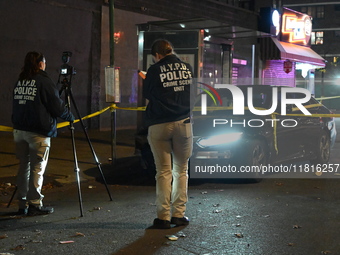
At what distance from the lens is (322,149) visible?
11258 millimetres

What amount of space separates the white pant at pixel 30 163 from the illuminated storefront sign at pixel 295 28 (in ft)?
74.0

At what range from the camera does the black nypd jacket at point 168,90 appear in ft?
20.3

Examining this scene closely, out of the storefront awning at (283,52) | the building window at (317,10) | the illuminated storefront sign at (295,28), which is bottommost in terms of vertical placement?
the storefront awning at (283,52)

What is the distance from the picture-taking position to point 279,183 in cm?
932

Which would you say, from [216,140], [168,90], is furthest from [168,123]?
[216,140]

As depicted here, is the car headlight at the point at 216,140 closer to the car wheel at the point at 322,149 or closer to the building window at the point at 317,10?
the car wheel at the point at 322,149

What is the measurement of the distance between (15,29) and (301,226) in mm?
10918

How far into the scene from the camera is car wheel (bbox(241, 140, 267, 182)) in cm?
908

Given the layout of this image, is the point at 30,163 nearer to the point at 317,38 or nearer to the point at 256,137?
the point at 256,137

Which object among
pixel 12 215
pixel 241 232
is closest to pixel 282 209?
pixel 241 232

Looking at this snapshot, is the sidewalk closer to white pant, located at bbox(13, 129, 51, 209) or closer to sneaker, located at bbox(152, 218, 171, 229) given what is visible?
white pant, located at bbox(13, 129, 51, 209)

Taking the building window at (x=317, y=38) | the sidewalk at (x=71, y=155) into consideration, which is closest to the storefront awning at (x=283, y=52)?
the sidewalk at (x=71, y=155)

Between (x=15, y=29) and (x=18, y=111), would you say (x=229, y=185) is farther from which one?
(x=15, y=29)

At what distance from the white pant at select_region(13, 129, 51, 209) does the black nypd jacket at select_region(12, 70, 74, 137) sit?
95mm
